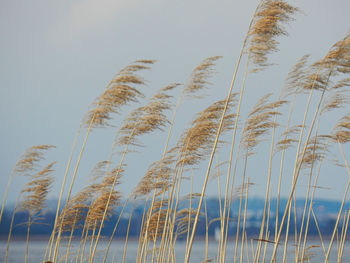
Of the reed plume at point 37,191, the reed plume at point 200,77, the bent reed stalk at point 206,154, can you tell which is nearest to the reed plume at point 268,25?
the bent reed stalk at point 206,154

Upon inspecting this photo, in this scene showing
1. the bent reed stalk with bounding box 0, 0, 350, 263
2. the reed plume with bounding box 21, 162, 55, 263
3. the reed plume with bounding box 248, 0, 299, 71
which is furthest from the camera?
the reed plume with bounding box 21, 162, 55, 263

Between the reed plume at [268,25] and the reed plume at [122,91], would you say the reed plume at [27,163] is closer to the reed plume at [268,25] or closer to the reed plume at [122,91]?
the reed plume at [122,91]

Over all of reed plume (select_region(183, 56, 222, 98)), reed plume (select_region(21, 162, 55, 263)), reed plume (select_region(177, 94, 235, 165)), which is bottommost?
reed plume (select_region(21, 162, 55, 263))

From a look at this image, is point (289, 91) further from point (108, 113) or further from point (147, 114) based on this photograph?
point (108, 113)

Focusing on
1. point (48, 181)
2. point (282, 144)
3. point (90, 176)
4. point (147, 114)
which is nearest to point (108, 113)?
point (147, 114)

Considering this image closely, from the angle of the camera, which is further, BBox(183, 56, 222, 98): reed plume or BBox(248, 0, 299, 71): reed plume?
BBox(183, 56, 222, 98): reed plume

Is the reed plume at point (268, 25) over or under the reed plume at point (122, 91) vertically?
over

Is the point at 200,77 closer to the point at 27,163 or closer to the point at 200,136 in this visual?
the point at 200,136

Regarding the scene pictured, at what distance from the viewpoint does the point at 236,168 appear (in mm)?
4148

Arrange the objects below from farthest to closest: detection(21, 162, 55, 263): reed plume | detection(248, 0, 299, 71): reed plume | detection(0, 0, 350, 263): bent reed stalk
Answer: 1. detection(21, 162, 55, 263): reed plume
2. detection(0, 0, 350, 263): bent reed stalk
3. detection(248, 0, 299, 71): reed plume

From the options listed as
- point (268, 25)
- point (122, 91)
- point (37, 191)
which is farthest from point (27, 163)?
point (268, 25)

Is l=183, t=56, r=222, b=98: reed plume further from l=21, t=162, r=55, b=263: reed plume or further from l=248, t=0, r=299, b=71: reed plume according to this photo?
l=21, t=162, r=55, b=263: reed plume

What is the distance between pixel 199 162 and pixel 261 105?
68 centimetres

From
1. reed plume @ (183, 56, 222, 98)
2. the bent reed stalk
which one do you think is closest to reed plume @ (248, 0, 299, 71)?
the bent reed stalk
